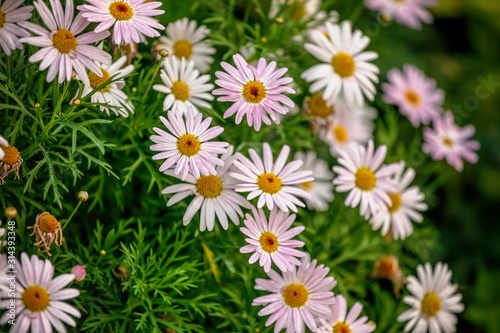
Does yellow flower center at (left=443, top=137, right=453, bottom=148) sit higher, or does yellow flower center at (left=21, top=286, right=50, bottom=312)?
yellow flower center at (left=443, top=137, right=453, bottom=148)

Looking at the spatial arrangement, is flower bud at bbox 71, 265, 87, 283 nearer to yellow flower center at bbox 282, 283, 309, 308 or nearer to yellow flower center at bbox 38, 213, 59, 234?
yellow flower center at bbox 38, 213, 59, 234

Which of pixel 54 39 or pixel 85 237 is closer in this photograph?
pixel 54 39

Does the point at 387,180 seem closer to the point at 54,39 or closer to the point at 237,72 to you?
the point at 237,72

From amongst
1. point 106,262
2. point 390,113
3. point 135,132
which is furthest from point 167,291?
point 390,113

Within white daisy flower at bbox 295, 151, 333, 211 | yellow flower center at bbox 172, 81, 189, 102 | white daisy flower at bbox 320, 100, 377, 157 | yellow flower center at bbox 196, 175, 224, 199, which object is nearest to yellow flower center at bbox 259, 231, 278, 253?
yellow flower center at bbox 196, 175, 224, 199

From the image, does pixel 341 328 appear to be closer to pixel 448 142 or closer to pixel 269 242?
pixel 269 242

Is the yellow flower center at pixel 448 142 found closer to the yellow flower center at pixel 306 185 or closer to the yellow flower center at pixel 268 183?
the yellow flower center at pixel 306 185

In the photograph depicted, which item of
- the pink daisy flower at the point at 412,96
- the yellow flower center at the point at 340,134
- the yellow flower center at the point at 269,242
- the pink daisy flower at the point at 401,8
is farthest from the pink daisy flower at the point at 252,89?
the pink daisy flower at the point at 401,8

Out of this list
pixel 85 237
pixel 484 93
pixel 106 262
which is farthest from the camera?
pixel 484 93
